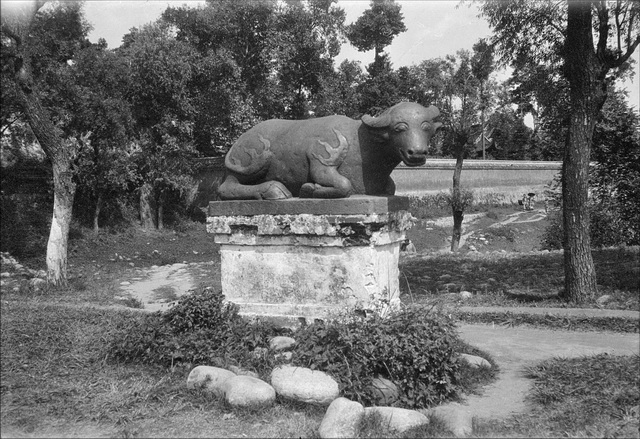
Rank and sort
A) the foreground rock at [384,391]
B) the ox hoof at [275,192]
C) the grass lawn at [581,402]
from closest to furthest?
the grass lawn at [581,402]
the foreground rock at [384,391]
the ox hoof at [275,192]

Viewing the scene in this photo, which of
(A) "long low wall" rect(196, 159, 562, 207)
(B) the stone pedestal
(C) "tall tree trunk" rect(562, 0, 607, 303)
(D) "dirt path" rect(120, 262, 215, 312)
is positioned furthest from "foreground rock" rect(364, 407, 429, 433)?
(A) "long low wall" rect(196, 159, 562, 207)

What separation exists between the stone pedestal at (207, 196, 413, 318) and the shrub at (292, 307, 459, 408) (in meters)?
0.74

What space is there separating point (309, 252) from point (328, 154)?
3.23 feet

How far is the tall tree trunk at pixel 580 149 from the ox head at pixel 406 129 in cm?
290

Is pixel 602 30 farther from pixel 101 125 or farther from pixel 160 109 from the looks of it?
pixel 160 109

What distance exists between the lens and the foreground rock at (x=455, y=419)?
3.50m

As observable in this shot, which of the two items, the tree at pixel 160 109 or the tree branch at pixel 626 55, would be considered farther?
the tree at pixel 160 109

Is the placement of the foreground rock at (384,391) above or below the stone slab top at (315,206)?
below

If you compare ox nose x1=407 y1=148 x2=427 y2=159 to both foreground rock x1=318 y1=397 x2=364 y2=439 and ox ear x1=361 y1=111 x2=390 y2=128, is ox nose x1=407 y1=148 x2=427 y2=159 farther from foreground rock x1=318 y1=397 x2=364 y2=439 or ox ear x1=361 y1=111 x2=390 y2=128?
foreground rock x1=318 y1=397 x2=364 y2=439

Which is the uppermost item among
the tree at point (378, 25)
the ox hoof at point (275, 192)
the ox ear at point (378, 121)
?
the tree at point (378, 25)

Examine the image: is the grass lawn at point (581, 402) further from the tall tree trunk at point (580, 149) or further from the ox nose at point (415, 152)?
the tall tree trunk at point (580, 149)

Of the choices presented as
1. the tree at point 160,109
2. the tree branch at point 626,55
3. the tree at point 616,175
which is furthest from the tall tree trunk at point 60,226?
the tree at point 616,175

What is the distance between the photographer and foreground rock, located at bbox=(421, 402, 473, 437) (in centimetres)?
350

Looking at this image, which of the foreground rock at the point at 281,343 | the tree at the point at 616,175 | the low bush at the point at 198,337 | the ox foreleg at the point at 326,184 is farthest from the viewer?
A: the tree at the point at 616,175
